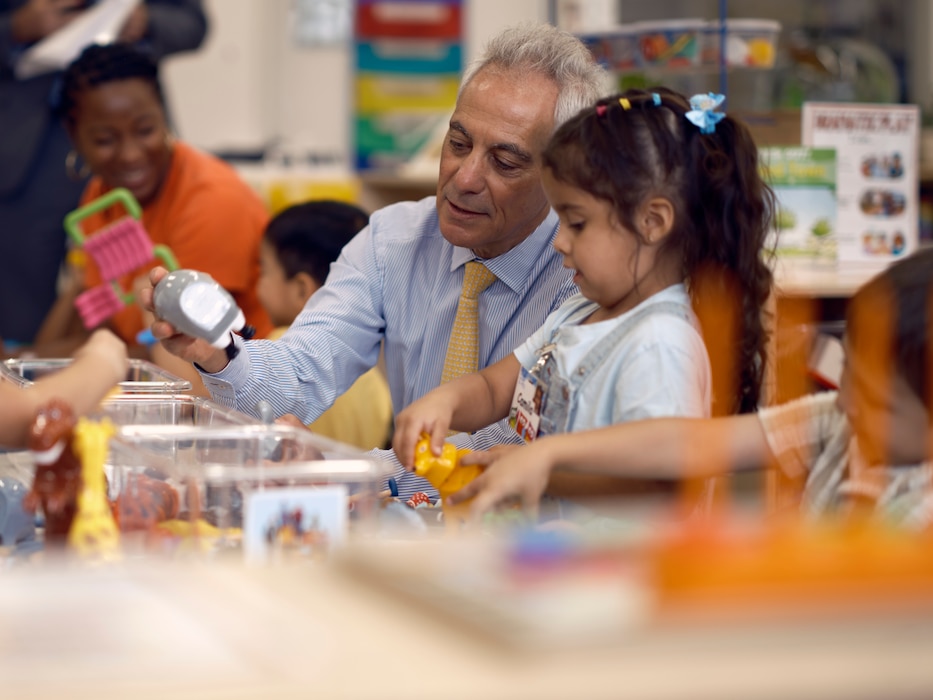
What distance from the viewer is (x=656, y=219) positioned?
4.37 feet

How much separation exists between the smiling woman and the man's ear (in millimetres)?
1378

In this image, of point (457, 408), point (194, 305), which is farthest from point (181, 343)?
point (457, 408)

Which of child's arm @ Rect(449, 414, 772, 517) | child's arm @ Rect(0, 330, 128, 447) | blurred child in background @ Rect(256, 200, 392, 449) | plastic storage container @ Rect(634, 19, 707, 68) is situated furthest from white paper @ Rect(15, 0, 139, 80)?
child's arm @ Rect(449, 414, 772, 517)

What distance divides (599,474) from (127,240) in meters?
1.61

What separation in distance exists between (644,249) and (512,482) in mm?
412

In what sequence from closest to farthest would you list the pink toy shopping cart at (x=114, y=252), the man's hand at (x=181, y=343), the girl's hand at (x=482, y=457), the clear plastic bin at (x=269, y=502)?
the clear plastic bin at (x=269, y=502), the girl's hand at (x=482, y=457), the man's hand at (x=181, y=343), the pink toy shopping cart at (x=114, y=252)

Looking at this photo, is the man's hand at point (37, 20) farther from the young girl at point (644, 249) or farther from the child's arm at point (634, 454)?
the child's arm at point (634, 454)

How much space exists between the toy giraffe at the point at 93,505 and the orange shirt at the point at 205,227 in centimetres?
161

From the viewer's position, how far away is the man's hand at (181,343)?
1.41 meters

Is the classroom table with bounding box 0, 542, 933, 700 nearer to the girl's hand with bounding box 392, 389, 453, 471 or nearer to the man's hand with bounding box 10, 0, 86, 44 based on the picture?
the girl's hand with bounding box 392, 389, 453, 471

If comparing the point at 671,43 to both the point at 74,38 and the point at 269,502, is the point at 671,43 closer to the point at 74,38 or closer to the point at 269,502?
the point at 74,38

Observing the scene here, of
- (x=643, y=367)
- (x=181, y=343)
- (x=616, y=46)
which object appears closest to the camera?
(x=643, y=367)

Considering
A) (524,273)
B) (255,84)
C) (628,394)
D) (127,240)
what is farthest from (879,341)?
(255,84)

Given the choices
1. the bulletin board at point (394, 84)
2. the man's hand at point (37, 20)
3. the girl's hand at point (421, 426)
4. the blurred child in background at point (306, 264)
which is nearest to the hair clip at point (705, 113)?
the girl's hand at point (421, 426)
